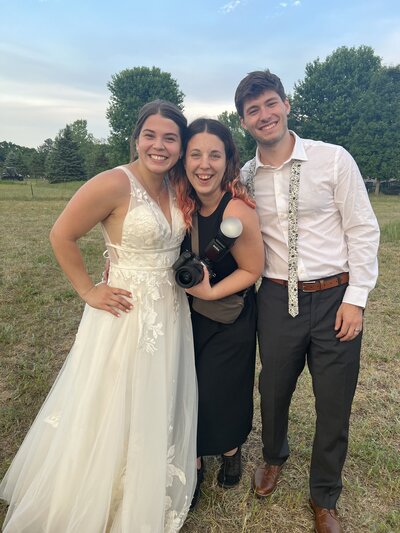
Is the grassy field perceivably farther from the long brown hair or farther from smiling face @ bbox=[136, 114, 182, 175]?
smiling face @ bbox=[136, 114, 182, 175]

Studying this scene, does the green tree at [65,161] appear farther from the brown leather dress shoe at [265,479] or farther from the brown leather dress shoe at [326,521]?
the brown leather dress shoe at [326,521]

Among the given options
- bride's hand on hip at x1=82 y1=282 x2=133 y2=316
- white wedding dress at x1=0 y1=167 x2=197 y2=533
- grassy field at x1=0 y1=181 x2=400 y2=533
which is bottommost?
grassy field at x1=0 y1=181 x2=400 y2=533

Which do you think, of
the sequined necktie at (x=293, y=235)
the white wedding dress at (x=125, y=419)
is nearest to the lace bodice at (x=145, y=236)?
the white wedding dress at (x=125, y=419)

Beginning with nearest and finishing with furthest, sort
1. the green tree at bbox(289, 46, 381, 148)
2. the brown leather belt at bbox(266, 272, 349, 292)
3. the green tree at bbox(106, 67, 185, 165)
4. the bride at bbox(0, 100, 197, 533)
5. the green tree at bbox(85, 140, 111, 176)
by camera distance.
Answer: the bride at bbox(0, 100, 197, 533), the brown leather belt at bbox(266, 272, 349, 292), the green tree at bbox(289, 46, 381, 148), the green tree at bbox(106, 67, 185, 165), the green tree at bbox(85, 140, 111, 176)

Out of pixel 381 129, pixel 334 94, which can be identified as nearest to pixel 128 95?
pixel 334 94

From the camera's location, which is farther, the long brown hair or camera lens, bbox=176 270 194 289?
the long brown hair

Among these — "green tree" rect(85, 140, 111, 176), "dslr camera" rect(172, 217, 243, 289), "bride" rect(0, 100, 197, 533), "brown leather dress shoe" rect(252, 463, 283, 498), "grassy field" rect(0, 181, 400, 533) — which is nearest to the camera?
"dslr camera" rect(172, 217, 243, 289)

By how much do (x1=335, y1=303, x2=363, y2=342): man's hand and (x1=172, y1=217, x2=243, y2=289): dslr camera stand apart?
28.1 inches

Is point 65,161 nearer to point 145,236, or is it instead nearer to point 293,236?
point 145,236

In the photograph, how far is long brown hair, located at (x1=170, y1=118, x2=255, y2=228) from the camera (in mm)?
2246

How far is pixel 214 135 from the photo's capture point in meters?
2.23

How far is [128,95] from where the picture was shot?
41344 millimetres


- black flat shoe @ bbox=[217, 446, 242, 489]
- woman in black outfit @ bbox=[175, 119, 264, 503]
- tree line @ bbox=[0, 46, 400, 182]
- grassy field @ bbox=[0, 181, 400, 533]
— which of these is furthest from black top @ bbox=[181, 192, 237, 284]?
tree line @ bbox=[0, 46, 400, 182]

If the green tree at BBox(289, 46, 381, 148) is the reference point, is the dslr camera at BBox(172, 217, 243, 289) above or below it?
below
